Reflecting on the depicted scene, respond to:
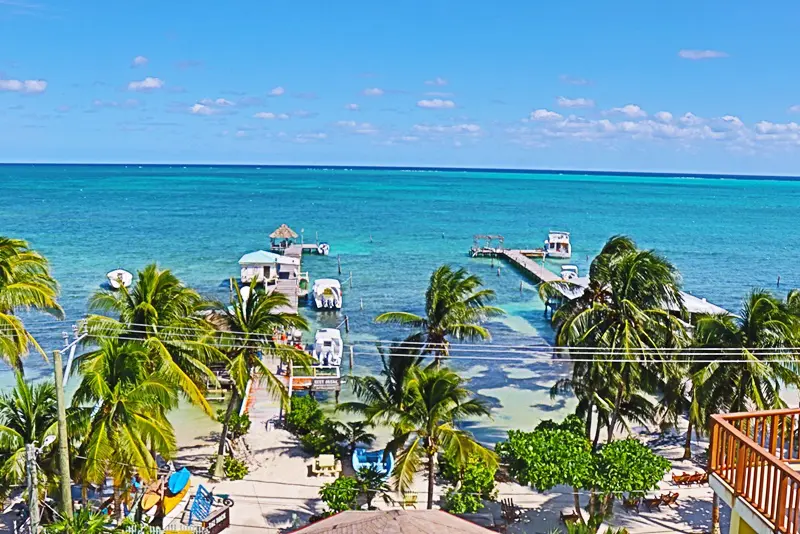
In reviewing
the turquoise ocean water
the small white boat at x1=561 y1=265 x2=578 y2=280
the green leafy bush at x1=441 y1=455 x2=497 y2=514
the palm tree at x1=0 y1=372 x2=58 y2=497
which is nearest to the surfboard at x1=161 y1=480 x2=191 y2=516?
the palm tree at x1=0 y1=372 x2=58 y2=497

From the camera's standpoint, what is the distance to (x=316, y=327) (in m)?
39.4

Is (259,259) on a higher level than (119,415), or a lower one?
higher

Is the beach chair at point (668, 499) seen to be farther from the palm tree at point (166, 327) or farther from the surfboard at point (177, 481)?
the surfboard at point (177, 481)

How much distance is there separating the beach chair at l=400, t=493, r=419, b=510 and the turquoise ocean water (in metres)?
6.62

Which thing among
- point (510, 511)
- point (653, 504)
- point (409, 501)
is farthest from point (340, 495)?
point (653, 504)

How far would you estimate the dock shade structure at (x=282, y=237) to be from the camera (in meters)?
59.6

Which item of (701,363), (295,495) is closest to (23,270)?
(295,495)

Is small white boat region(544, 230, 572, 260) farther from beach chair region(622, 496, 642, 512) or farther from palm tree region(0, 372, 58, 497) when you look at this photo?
palm tree region(0, 372, 58, 497)

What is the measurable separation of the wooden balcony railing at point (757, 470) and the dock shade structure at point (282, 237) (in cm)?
5159

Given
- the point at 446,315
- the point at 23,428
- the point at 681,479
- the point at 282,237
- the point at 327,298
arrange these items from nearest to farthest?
1. the point at 23,428
2. the point at 681,479
3. the point at 446,315
4. the point at 327,298
5. the point at 282,237

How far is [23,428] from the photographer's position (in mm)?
13766

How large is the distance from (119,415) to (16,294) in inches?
205

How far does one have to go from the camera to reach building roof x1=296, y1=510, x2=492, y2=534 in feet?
32.6

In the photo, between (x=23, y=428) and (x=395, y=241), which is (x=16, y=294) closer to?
(x=23, y=428)
